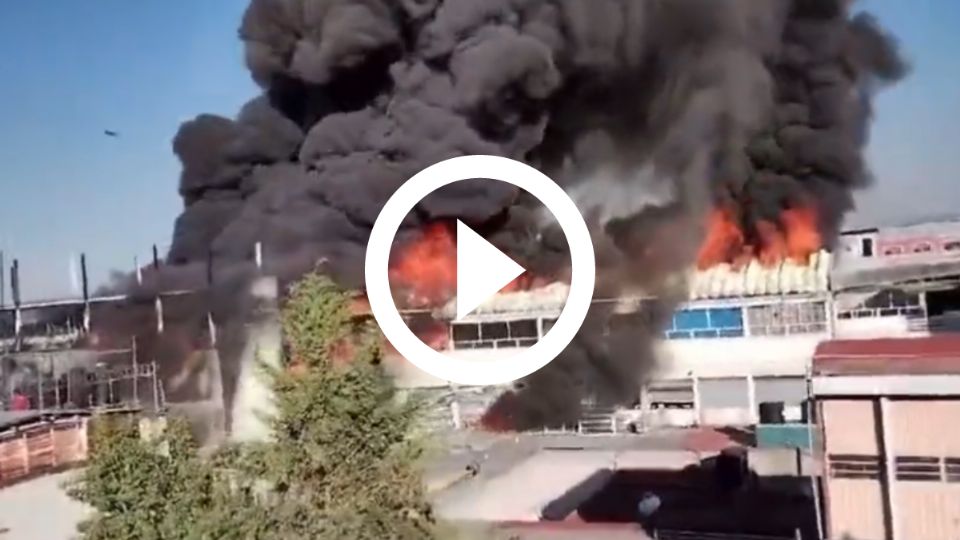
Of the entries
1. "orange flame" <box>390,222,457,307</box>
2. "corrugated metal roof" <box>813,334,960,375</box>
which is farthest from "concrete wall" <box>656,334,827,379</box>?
"corrugated metal roof" <box>813,334,960,375</box>

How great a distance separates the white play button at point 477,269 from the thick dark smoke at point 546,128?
14 centimetres

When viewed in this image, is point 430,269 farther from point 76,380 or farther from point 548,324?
point 76,380

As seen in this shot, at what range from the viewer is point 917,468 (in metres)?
2.62

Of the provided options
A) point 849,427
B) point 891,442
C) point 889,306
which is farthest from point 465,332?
point 891,442

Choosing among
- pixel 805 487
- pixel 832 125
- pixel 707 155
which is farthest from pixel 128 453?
pixel 832 125

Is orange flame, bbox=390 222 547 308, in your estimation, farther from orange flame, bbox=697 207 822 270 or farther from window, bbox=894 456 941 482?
window, bbox=894 456 941 482

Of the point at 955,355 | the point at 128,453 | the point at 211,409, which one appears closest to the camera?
the point at 128,453

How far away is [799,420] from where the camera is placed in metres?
4.36

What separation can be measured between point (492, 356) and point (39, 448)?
70.9 inches

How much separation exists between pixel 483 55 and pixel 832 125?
7.36 ft

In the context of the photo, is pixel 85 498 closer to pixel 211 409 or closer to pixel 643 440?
pixel 211 409

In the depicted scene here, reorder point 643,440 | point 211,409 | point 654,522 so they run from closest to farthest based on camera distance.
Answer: point 654,522 < point 211,409 < point 643,440

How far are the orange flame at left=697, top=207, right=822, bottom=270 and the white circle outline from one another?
124cm

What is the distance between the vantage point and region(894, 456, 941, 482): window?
2.60 metres
